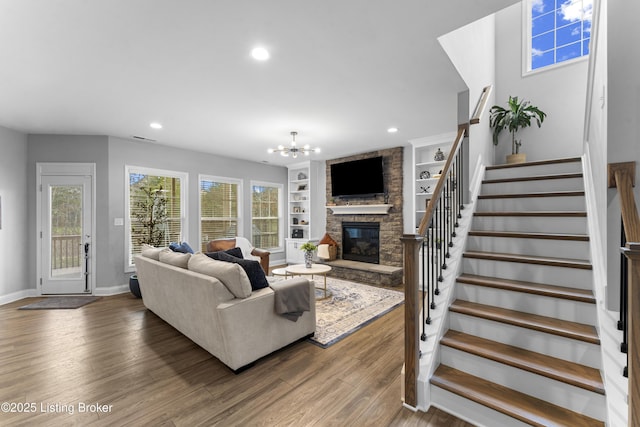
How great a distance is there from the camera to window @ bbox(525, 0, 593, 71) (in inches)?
162

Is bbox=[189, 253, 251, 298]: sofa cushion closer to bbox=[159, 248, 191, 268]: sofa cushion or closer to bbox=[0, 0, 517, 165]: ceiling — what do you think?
bbox=[159, 248, 191, 268]: sofa cushion

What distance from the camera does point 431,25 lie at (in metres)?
2.11

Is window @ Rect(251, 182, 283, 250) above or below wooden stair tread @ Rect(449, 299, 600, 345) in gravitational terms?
above

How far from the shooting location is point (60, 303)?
4.30 m

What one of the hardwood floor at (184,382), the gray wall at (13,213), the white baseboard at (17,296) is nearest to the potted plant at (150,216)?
the gray wall at (13,213)

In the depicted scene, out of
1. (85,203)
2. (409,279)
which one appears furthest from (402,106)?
(85,203)

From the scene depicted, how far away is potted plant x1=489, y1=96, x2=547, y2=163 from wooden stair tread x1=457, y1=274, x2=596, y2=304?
92.1 inches

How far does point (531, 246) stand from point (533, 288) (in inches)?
22.9

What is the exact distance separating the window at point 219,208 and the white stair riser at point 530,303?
5302mm

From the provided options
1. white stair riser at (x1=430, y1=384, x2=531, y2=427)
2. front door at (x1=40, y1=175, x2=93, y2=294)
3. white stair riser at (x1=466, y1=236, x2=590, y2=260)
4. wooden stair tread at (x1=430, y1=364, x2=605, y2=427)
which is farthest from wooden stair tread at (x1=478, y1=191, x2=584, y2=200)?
front door at (x1=40, y1=175, x2=93, y2=294)

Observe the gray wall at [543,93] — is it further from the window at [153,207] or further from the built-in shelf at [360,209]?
the window at [153,207]

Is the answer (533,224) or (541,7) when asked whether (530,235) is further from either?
(541,7)

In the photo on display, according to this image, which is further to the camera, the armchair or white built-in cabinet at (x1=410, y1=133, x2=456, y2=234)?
the armchair

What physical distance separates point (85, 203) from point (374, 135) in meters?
5.05
